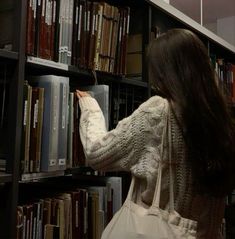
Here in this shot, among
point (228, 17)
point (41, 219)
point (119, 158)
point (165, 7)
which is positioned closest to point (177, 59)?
point (119, 158)

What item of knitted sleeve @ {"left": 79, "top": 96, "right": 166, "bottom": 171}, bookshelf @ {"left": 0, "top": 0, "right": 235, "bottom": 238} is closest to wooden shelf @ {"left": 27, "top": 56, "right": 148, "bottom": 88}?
bookshelf @ {"left": 0, "top": 0, "right": 235, "bottom": 238}

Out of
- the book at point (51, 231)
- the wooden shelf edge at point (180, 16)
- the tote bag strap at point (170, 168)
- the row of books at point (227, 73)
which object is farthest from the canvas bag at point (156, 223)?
the row of books at point (227, 73)

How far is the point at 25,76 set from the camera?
133cm

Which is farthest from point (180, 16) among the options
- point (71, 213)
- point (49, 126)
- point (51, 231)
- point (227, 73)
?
point (51, 231)

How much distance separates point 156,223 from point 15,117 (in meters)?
0.52

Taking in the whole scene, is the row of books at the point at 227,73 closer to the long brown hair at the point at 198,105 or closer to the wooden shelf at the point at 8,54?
the long brown hair at the point at 198,105

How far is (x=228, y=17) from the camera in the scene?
3783 mm

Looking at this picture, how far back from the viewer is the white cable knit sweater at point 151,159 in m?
1.00

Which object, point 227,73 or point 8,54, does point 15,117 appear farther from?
point 227,73

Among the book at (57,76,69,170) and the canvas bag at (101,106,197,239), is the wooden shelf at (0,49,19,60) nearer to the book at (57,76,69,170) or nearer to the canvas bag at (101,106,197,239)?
the book at (57,76,69,170)

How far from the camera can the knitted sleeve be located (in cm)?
101

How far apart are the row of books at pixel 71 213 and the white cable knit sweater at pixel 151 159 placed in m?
0.31

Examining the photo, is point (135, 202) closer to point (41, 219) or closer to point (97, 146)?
point (97, 146)

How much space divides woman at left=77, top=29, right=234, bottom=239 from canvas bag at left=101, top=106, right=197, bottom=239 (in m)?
0.03
